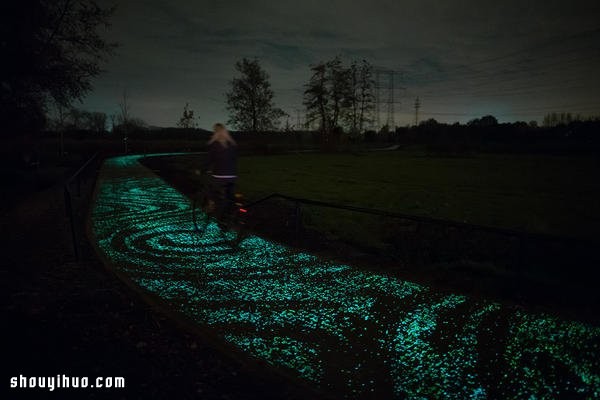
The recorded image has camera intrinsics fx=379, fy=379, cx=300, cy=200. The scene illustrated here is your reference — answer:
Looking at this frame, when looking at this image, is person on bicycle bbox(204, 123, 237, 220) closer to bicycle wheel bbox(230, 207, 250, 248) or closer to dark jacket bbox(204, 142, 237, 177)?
dark jacket bbox(204, 142, 237, 177)

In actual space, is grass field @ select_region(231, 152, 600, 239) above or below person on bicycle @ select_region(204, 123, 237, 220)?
below

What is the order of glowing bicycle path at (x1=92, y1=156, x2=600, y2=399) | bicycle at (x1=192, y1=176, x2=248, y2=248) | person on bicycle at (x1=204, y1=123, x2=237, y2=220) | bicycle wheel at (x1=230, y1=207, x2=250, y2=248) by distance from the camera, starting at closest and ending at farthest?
glowing bicycle path at (x1=92, y1=156, x2=600, y2=399) < bicycle wheel at (x1=230, y1=207, x2=250, y2=248) < person on bicycle at (x1=204, y1=123, x2=237, y2=220) < bicycle at (x1=192, y1=176, x2=248, y2=248)

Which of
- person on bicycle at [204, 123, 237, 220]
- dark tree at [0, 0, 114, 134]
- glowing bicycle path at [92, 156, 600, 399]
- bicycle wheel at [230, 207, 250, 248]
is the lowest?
glowing bicycle path at [92, 156, 600, 399]

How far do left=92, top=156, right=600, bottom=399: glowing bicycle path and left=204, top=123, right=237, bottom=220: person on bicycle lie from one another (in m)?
2.15

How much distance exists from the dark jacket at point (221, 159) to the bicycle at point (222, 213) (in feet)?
1.09

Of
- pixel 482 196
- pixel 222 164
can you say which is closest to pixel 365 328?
pixel 222 164

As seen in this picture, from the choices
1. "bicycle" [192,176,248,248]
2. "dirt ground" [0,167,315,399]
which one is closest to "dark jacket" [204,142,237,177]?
"bicycle" [192,176,248,248]

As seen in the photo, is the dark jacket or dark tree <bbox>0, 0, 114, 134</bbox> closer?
the dark jacket

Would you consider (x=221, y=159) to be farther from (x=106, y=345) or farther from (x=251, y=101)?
(x=251, y=101)

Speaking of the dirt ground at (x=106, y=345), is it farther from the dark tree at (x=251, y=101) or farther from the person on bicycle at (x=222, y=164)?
the dark tree at (x=251, y=101)

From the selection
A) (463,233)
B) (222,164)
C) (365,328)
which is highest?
(222,164)

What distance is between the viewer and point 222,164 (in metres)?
9.14

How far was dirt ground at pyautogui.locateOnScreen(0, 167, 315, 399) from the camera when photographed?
331cm

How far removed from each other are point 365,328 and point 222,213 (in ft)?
19.2
